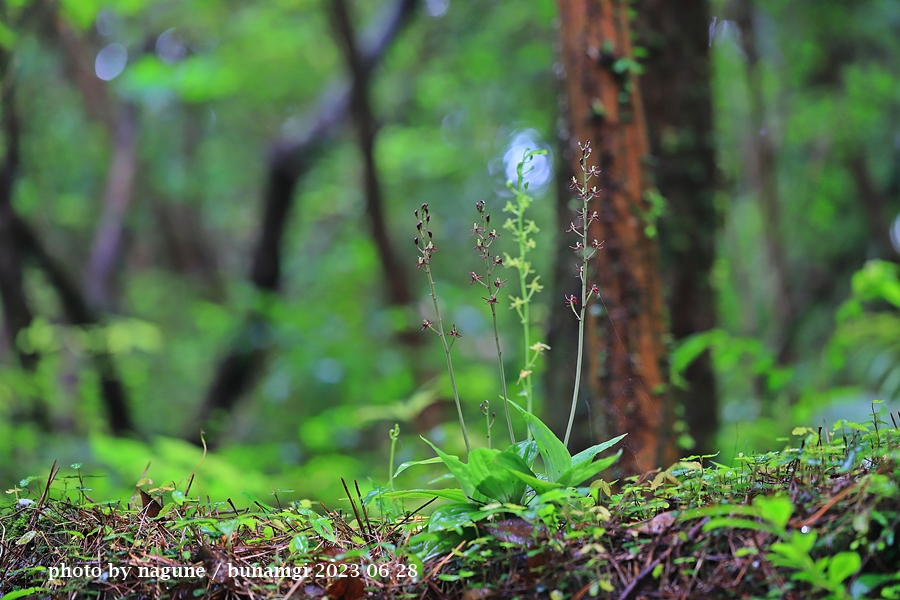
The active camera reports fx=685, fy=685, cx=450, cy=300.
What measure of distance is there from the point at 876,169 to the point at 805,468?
8.13 meters

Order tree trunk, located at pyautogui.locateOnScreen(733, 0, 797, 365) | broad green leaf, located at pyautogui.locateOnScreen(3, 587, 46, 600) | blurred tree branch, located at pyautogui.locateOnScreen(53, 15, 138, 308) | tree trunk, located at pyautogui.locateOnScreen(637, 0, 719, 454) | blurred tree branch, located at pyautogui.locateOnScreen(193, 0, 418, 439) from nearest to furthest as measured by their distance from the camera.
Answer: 1. broad green leaf, located at pyautogui.locateOnScreen(3, 587, 46, 600)
2. tree trunk, located at pyautogui.locateOnScreen(637, 0, 719, 454)
3. tree trunk, located at pyautogui.locateOnScreen(733, 0, 797, 365)
4. blurred tree branch, located at pyautogui.locateOnScreen(193, 0, 418, 439)
5. blurred tree branch, located at pyautogui.locateOnScreen(53, 15, 138, 308)

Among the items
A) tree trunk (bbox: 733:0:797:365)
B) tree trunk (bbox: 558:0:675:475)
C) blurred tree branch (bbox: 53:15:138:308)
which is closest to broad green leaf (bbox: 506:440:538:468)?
tree trunk (bbox: 558:0:675:475)

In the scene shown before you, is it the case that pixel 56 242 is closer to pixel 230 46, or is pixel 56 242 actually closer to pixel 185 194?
pixel 185 194

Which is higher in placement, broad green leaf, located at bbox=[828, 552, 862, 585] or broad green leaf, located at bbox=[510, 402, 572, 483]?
broad green leaf, located at bbox=[510, 402, 572, 483]

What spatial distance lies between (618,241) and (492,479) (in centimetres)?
161

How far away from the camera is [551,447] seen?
1.44 m

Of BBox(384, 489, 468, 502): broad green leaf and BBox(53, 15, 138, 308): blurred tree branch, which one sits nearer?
BBox(384, 489, 468, 502): broad green leaf

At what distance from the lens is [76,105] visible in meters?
10.6

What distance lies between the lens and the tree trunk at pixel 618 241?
2.67 meters

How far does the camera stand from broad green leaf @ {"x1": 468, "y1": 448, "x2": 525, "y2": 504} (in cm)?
138

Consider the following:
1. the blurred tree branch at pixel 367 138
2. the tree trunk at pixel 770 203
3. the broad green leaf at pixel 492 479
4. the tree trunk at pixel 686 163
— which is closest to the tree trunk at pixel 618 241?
the tree trunk at pixel 686 163

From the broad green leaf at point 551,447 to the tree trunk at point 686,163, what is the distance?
2.56 m

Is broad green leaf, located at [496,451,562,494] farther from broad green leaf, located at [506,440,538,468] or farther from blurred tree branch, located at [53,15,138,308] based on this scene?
blurred tree branch, located at [53,15,138,308]

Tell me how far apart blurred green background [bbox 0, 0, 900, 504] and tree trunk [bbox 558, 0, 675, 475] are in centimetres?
114
